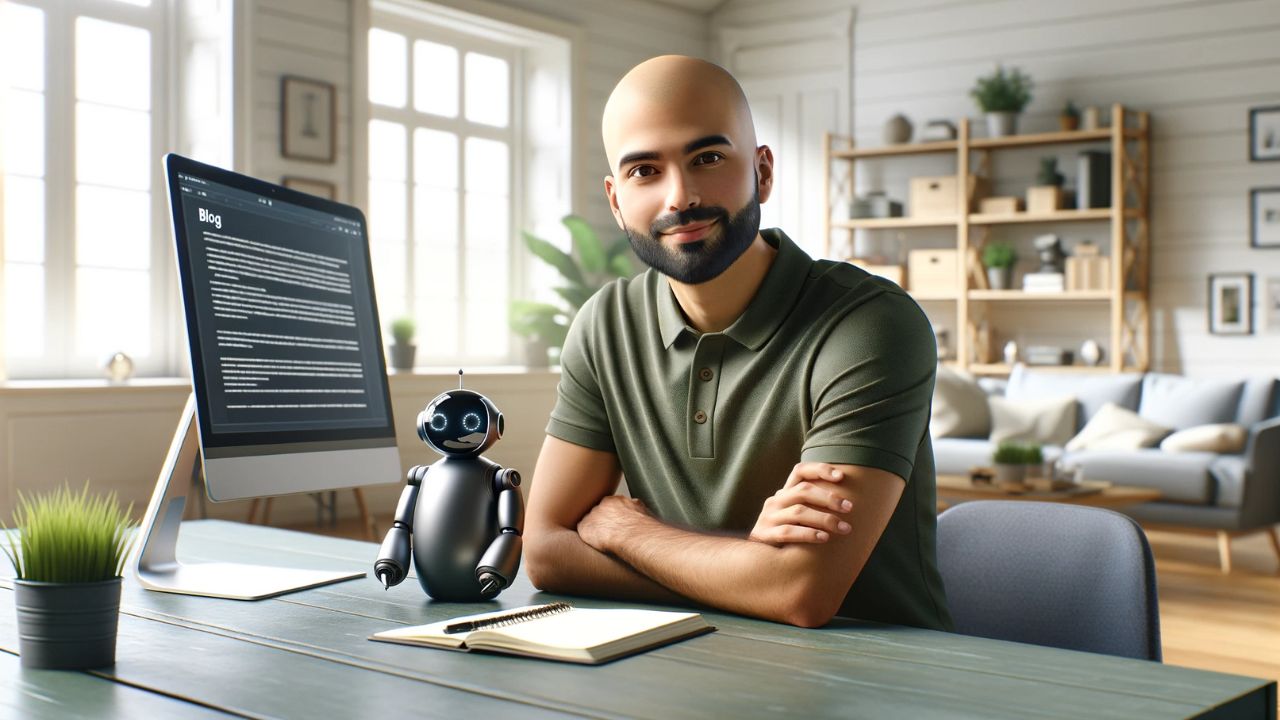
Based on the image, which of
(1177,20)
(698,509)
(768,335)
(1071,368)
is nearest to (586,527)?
(698,509)

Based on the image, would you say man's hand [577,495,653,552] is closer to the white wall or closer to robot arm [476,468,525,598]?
robot arm [476,468,525,598]

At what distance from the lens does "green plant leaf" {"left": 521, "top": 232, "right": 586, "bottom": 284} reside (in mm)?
6659

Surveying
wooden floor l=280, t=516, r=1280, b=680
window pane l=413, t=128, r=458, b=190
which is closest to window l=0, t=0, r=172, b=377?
wooden floor l=280, t=516, r=1280, b=680

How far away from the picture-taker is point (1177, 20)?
6648 mm

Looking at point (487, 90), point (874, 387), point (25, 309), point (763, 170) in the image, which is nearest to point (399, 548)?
point (874, 387)

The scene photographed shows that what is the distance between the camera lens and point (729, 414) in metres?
1.48

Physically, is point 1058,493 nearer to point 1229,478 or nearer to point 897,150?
point 1229,478

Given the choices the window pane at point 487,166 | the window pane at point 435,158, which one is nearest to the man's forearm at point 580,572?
the window pane at point 435,158

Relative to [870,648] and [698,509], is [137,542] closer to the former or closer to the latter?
[698,509]

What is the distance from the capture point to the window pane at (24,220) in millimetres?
5027

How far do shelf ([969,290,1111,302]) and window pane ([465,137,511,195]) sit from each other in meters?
2.76

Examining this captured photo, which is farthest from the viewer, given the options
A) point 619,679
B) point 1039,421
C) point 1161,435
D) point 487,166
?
point 487,166

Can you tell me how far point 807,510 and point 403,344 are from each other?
16.3 feet

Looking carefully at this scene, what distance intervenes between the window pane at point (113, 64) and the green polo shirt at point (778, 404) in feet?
14.5
